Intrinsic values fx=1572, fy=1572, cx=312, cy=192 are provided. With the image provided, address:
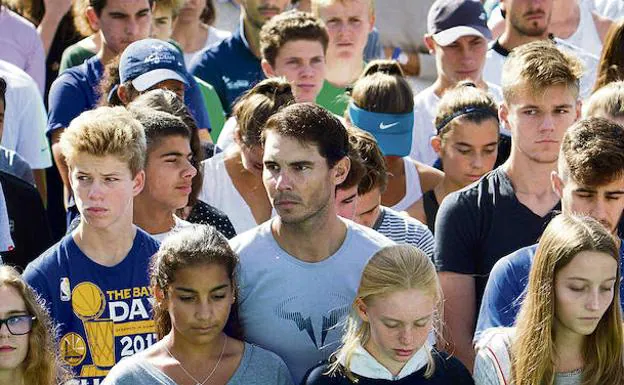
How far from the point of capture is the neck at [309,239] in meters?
5.54

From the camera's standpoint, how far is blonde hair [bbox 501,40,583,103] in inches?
250

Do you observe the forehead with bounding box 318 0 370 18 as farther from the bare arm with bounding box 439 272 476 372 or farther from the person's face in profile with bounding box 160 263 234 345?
the person's face in profile with bounding box 160 263 234 345

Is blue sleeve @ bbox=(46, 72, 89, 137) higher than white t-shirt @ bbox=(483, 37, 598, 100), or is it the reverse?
white t-shirt @ bbox=(483, 37, 598, 100)

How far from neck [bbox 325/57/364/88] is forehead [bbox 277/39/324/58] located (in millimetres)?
960

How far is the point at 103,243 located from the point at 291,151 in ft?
2.64

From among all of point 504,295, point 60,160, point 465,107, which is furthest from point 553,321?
point 60,160

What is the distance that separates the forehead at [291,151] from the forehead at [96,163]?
2.09ft

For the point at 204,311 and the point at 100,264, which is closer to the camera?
the point at 204,311

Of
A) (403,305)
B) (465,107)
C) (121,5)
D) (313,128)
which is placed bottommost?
(403,305)

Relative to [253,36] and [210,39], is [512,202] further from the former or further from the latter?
[210,39]

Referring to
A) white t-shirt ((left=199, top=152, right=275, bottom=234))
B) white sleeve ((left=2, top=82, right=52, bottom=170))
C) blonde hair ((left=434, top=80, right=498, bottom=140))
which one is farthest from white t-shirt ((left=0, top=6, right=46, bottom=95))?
blonde hair ((left=434, top=80, right=498, bottom=140))

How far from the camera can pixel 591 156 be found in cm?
582

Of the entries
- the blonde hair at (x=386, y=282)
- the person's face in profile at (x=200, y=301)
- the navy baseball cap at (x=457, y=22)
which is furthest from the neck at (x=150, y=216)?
the navy baseball cap at (x=457, y=22)

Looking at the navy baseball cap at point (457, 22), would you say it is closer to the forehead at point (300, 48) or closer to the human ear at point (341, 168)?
the forehead at point (300, 48)
